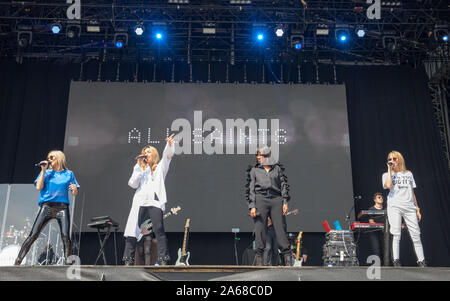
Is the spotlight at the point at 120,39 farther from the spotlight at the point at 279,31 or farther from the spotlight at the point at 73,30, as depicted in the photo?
the spotlight at the point at 279,31

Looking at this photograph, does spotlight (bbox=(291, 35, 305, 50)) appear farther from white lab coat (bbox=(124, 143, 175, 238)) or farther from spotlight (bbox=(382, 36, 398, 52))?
white lab coat (bbox=(124, 143, 175, 238))

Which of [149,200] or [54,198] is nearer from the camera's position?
[54,198]

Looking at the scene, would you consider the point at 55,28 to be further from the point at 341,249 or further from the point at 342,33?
the point at 341,249

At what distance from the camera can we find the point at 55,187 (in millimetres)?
5727

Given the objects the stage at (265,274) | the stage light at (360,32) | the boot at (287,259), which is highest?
the stage light at (360,32)

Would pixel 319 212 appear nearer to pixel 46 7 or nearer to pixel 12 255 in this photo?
pixel 12 255

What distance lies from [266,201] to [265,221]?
25cm

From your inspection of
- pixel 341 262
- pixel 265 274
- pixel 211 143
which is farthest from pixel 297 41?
pixel 265 274

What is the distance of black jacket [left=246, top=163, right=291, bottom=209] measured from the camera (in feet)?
18.9

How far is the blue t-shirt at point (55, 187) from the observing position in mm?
5688

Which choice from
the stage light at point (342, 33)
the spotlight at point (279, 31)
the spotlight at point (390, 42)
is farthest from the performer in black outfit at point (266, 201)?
the spotlight at point (390, 42)

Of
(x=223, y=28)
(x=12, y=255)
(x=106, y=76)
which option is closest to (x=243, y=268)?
(x=12, y=255)

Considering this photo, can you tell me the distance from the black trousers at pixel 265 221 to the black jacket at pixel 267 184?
0.06m
